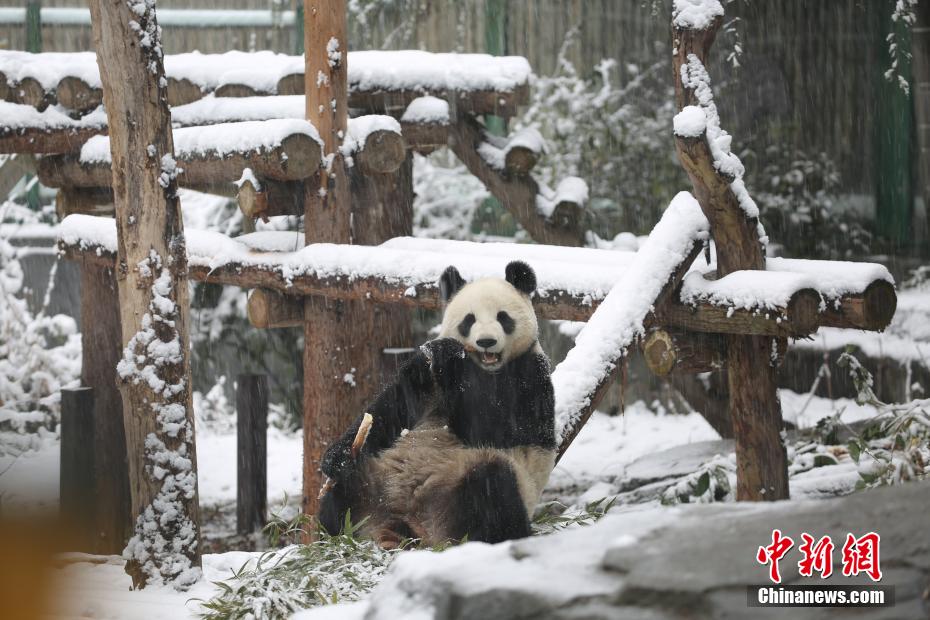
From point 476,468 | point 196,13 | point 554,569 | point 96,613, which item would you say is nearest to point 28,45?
point 196,13

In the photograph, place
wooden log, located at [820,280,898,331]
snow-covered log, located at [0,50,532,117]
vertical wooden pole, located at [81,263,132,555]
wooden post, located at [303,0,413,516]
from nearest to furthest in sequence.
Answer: wooden log, located at [820,280,898,331] < wooden post, located at [303,0,413,516] < snow-covered log, located at [0,50,532,117] < vertical wooden pole, located at [81,263,132,555]

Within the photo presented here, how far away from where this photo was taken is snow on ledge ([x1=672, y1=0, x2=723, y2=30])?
13.5ft

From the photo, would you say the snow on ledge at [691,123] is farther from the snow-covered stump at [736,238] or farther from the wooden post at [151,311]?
the wooden post at [151,311]

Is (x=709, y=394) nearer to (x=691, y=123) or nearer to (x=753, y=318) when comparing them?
(x=753, y=318)

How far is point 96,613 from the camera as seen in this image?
3375 mm

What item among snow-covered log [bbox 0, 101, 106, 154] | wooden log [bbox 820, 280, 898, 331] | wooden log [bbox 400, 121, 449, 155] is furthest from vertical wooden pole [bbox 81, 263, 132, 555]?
wooden log [bbox 820, 280, 898, 331]

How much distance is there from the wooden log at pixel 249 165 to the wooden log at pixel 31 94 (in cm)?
41

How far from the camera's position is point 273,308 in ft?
17.3

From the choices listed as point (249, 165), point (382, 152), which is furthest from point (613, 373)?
point (249, 165)

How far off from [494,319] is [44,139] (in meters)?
3.99

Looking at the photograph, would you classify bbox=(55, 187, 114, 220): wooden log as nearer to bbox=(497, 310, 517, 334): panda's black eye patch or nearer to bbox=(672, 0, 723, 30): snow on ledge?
bbox=(672, 0, 723, 30): snow on ledge

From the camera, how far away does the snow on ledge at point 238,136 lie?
4.87 m

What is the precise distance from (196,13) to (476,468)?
7316mm

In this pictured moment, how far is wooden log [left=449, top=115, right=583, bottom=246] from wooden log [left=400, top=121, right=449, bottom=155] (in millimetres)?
262
